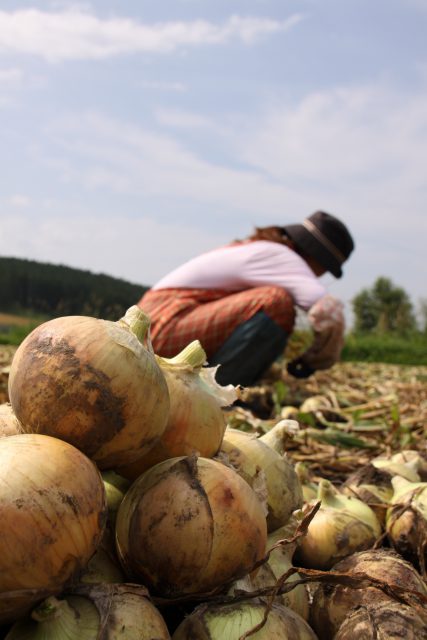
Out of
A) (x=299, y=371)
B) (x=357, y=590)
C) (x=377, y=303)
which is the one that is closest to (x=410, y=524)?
(x=357, y=590)

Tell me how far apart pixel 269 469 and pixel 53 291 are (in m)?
11.4

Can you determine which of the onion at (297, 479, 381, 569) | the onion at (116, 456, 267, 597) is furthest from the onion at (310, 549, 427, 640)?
the onion at (116, 456, 267, 597)

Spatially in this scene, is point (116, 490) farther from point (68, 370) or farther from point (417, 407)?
point (417, 407)

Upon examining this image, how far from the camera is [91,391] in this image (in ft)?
3.94

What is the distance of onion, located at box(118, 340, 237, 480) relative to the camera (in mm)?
1387

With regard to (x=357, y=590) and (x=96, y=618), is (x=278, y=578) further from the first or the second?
(x=96, y=618)

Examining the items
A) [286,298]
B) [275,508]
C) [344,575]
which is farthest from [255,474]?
[286,298]

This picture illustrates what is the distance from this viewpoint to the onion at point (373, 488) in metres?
2.11

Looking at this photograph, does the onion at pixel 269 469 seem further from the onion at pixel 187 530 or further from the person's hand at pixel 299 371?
the person's hand at pixel 299 371

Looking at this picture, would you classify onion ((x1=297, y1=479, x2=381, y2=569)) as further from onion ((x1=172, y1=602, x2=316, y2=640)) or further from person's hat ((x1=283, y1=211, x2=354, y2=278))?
person's hat ((x1=283, y1=211, x2=354, y2=278))

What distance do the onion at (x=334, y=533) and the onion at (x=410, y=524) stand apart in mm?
60

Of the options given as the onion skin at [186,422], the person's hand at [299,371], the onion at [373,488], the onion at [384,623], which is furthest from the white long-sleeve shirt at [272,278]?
the onion at [384,623]

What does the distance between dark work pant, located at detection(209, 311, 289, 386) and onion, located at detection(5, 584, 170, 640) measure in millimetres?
3254

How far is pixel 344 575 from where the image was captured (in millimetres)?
1318
